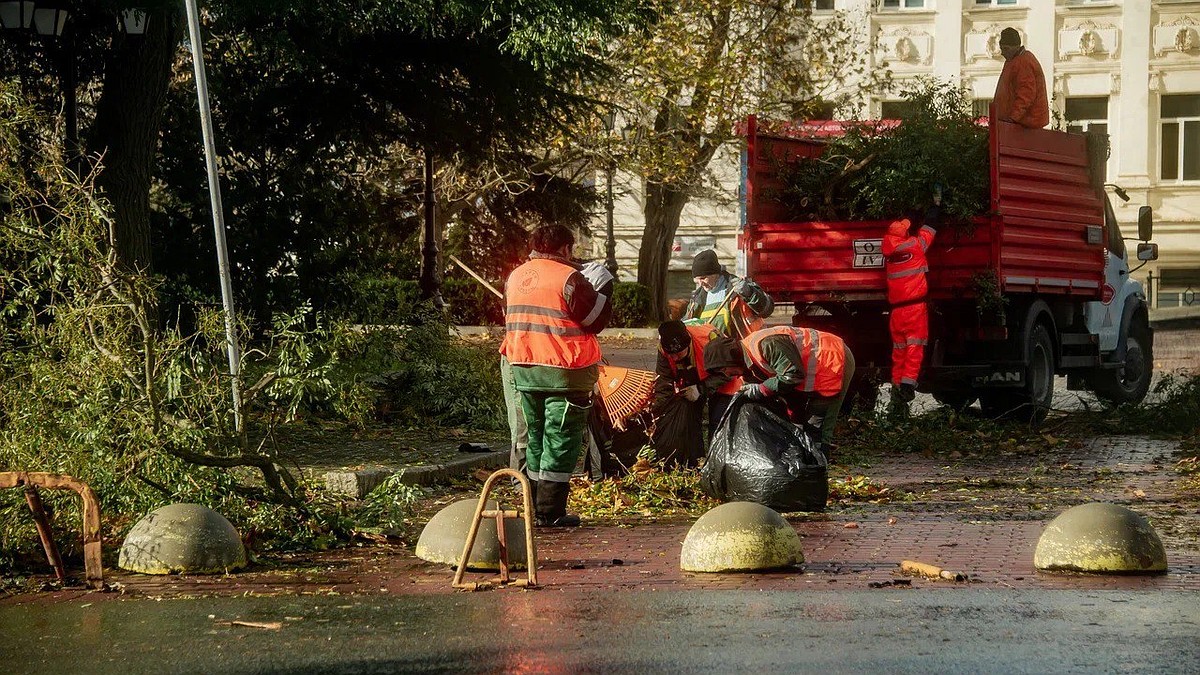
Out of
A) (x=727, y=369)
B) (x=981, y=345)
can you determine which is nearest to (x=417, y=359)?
(x=981, y=345)

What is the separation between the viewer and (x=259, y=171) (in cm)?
1792

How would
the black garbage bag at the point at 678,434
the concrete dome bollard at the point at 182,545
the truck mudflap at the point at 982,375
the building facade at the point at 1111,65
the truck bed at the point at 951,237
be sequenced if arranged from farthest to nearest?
the building facade at the point at 1111,65 → the truck mudflap at the point at 982,375 → the truck bed at the point at 951,237 → the black garbage bag at the point at 678,434 → the concrete dome bollard at the point at 182,545

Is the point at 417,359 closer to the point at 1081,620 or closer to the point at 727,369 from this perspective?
the point at 727,369

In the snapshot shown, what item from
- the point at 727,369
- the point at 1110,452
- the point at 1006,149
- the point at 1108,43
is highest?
the point at 1108,43

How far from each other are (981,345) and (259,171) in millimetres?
7547

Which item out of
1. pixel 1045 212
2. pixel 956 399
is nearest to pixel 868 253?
pixel 1045 212

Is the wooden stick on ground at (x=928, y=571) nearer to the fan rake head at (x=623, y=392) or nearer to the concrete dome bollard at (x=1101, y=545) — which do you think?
the concrete dome bollard at (x=1101, y=545)

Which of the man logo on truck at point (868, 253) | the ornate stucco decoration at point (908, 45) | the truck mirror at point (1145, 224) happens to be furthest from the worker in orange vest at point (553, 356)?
the ornate stucco decoration at point (908, 45)

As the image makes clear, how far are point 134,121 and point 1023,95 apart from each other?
754 centimetres

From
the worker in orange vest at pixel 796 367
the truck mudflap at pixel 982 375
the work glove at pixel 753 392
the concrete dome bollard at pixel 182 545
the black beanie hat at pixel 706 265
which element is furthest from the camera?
the truck mudflap at pixel 982 375

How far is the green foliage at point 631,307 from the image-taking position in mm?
33156

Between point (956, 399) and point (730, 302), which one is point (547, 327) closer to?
point (730, 302)

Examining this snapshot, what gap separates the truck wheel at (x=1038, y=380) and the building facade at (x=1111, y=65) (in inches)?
908

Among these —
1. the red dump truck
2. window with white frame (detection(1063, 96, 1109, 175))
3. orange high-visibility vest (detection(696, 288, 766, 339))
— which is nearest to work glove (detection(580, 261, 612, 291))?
A: orange high-visibility vest (detection(696, 288, 766, 339))
